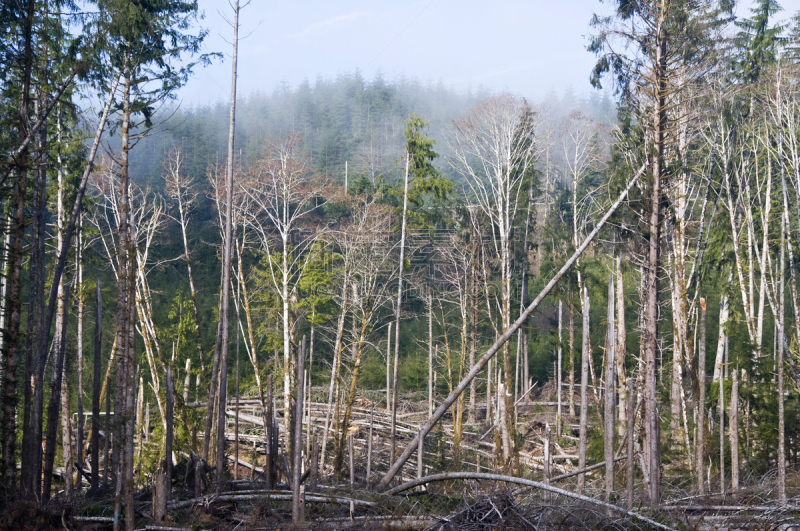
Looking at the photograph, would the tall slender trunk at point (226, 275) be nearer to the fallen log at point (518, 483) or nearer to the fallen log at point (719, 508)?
the fallen log at point (518, 483)

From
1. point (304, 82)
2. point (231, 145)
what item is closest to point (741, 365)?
point (231, 145)

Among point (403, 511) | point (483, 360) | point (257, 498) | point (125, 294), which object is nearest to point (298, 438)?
point (403, 511)

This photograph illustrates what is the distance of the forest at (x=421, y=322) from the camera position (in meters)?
6.90

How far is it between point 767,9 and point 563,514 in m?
21.0

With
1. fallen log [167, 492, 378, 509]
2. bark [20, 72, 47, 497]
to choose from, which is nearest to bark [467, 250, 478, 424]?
fallen log [167, 492, 378, 509]

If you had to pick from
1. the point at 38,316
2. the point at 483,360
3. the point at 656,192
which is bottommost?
the point at 483,360

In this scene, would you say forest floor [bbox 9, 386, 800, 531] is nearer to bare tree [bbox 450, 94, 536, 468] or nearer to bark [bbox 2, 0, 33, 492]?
bark [bbox 2, 0, 33, 492]

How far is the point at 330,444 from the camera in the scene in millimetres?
18328

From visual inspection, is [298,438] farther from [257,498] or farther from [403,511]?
[257,498]

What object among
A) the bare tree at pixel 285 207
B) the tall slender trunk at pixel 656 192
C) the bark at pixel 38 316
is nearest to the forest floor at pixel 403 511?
the bark at pixel 38 316

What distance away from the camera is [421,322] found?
94.3ft

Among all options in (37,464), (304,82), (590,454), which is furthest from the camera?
(304,82)

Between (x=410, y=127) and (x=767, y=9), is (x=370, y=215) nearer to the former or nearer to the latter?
(x=410, y=127)

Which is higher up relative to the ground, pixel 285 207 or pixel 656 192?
pixel 285 207
